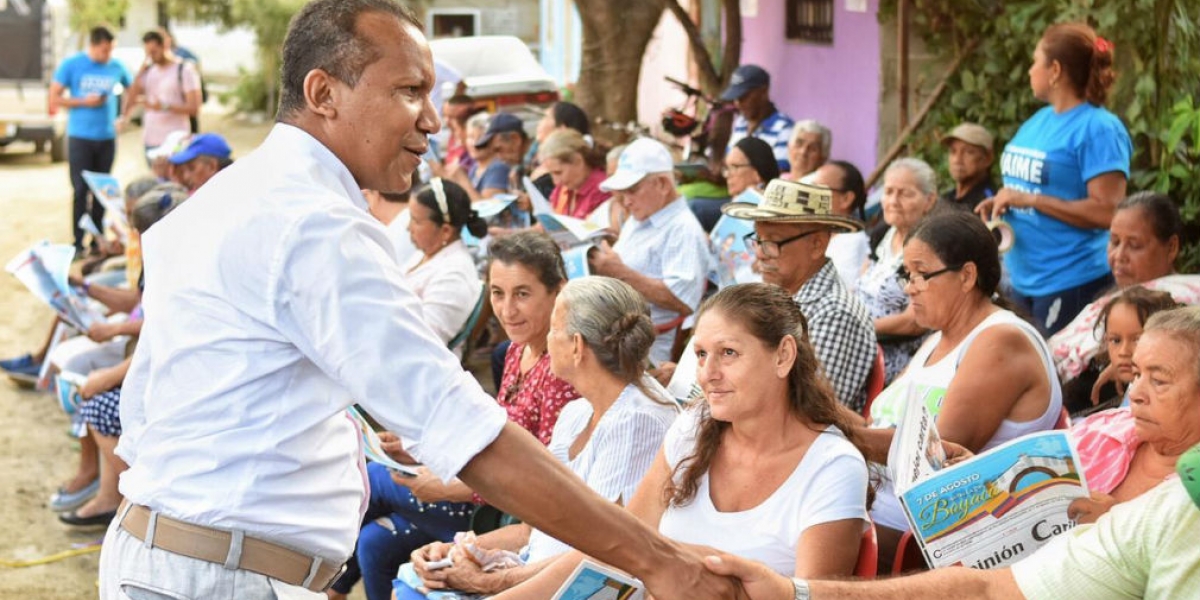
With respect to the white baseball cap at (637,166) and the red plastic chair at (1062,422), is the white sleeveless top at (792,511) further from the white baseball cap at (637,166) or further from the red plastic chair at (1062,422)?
the white baseball cap at (637,166)

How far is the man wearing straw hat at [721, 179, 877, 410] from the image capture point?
4.66 m

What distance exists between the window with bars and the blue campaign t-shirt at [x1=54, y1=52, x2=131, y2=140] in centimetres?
599

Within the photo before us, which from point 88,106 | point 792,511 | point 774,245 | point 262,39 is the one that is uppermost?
point 262,39

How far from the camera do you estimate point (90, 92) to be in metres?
12.6

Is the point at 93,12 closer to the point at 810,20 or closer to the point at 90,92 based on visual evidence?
the point at 90,92

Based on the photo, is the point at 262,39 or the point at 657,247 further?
the point at 262,39

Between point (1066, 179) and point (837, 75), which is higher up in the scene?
point (837, 75)

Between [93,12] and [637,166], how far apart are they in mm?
21162

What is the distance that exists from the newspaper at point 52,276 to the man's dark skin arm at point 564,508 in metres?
5.07

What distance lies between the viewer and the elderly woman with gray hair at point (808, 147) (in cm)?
771

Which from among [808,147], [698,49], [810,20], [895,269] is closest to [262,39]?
[698,49]

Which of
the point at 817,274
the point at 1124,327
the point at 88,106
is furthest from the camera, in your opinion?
the point at 88,106

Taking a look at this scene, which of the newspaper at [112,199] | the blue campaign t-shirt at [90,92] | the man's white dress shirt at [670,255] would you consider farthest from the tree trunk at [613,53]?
the man's white dress shirt at [670,255]

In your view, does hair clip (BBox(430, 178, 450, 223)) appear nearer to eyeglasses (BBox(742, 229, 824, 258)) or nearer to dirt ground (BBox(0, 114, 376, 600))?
dirt ground (BBox(0, 114, 376, 600))
